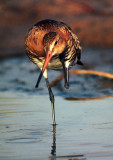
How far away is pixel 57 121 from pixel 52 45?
104 cm

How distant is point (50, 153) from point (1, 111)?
7.51ft

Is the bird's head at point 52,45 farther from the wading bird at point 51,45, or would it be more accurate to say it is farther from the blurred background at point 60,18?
the blurred background at point 60,18

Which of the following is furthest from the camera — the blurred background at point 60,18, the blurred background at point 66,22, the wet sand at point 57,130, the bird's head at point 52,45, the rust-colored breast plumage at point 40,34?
the blurred background at point 60,18

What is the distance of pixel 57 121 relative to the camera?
659 centimetres

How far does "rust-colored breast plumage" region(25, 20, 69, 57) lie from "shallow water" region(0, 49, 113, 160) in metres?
0.91

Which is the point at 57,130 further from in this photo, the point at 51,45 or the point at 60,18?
the point at 60,18

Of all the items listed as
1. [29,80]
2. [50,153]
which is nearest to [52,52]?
[50,153]

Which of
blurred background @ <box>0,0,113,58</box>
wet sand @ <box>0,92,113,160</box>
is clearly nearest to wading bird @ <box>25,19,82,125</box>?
wet sand @ <box>0,92,113,160</box>

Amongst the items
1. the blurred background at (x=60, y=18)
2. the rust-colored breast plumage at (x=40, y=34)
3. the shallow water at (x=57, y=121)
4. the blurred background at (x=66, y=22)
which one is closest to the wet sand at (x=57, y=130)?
the shallow water at (x=57, y=121)

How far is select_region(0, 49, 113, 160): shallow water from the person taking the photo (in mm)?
5043

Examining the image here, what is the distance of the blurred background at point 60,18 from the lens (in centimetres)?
1449

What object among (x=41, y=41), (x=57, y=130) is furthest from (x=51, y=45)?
(x=57, y=130)

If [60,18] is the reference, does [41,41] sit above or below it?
above

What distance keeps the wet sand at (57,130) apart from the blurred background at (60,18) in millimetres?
6524
